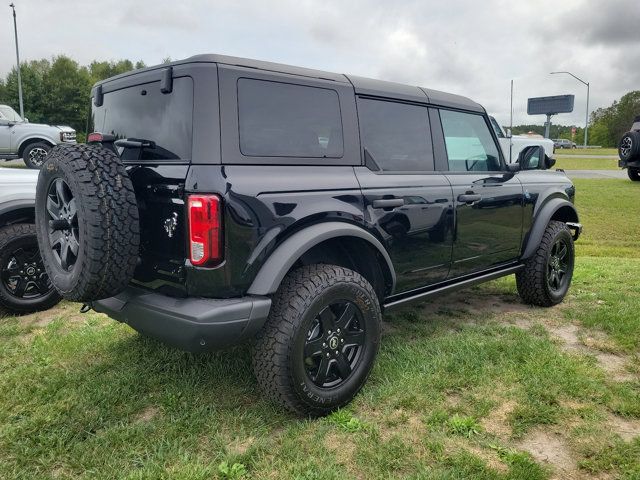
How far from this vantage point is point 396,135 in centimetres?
337

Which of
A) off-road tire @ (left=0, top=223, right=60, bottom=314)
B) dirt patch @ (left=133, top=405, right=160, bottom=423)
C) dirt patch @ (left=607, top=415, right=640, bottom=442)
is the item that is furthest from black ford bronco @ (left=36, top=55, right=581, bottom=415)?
off-road tire @ (left=0, top=223, right=60, bottom=314)

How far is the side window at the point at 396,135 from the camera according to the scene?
3180mm

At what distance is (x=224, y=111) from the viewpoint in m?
2.46

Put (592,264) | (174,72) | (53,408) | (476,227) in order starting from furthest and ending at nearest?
1. (592,264)
2. (476,227)
3. (53,408)
4. (174,72)

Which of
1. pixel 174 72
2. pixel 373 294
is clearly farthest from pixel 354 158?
pixel 174 72

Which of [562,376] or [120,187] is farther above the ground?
[120,187]

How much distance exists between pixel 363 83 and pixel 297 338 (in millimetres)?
1663

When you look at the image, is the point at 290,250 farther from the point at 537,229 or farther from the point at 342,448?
the point at 537,229

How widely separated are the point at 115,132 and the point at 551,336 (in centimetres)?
342

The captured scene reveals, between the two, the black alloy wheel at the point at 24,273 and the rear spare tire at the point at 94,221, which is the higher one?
the rear spare tire at the point at 94,221

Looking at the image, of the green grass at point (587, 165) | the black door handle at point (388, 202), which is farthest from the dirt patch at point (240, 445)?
the green grass at point (587, 165)

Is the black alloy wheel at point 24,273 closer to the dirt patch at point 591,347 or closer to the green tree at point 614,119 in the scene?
the dirt patch at point 591,347

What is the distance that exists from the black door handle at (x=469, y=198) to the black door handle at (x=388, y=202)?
0.68 m

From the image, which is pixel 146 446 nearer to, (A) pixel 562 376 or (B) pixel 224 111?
(B) pixel 224 111
